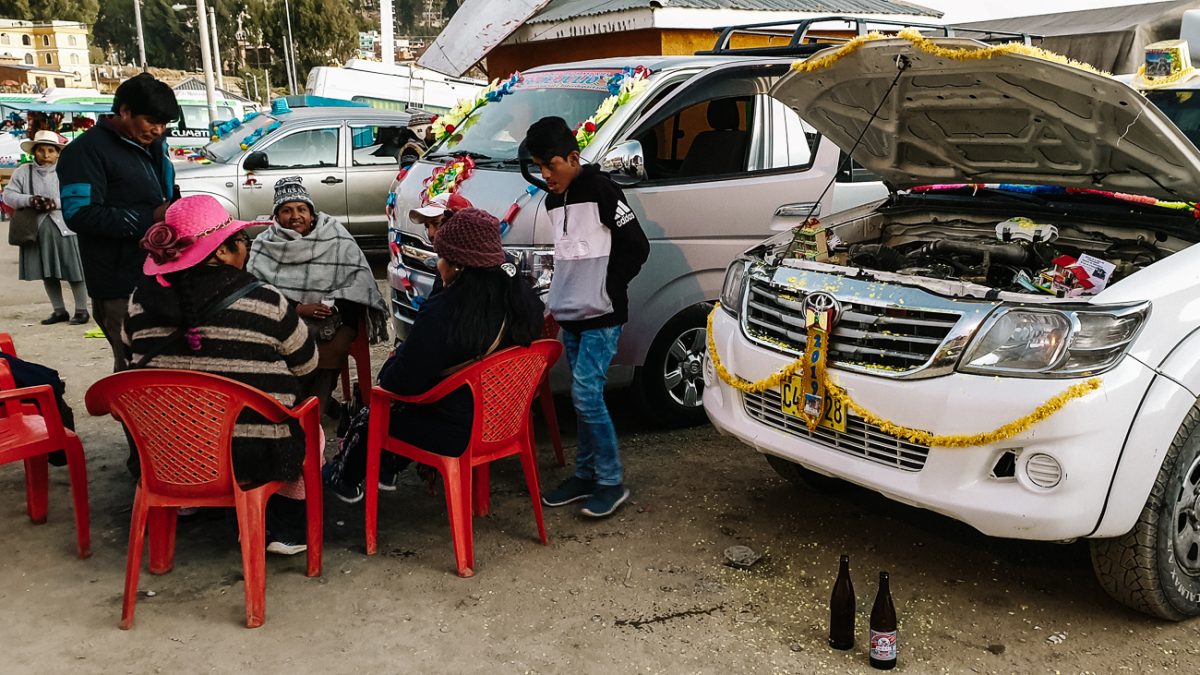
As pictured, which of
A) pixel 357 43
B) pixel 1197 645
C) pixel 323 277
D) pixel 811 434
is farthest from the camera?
pixel 357 43

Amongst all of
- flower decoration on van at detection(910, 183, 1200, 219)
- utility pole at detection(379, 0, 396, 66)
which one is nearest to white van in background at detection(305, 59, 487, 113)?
utility pole at detection(379, 0, 396, 66)

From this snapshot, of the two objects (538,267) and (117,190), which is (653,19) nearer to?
(538,267)

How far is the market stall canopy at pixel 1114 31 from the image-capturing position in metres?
10.3

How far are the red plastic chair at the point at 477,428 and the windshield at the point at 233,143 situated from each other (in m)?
8.52

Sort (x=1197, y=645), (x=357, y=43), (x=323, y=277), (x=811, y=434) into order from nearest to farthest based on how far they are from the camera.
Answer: (x=1197, y=645) → (x=811, y=434) → (x=323, y=277) → (x=357, y=43)

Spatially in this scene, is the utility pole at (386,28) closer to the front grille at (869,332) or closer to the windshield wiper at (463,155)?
the windshield wiper at (463,155)

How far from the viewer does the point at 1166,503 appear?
3.32 meters

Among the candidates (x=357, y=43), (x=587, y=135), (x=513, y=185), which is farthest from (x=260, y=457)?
(x=357, y=43)

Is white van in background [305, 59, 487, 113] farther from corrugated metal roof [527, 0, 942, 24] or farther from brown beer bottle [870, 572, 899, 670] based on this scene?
brown beer bottle [870, 572, 899, 670]

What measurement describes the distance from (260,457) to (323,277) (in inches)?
71.9

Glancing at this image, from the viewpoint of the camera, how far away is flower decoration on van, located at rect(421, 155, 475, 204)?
562cm

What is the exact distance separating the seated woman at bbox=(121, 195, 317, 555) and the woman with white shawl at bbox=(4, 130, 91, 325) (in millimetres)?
5713

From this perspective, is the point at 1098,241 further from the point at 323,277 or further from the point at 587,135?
the point at 323,277

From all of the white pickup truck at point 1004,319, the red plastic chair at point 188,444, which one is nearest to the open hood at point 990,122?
the white pickup truck at point 1004,319
